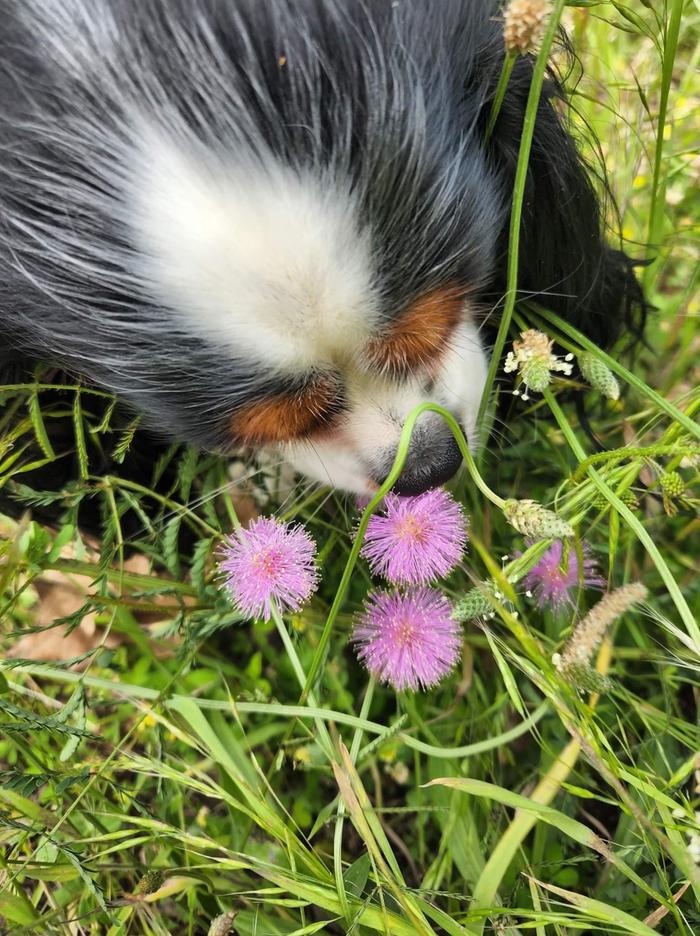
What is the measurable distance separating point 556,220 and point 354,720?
90 centimetres

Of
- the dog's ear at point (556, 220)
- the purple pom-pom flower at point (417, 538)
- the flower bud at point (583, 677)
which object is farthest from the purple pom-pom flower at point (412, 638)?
the dog's ear at point (556, 220)

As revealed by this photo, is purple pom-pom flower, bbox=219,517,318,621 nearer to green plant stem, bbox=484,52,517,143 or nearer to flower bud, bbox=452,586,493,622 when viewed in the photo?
flower bud, bbox=452,586,493,622

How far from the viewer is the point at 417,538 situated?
40.9 inches

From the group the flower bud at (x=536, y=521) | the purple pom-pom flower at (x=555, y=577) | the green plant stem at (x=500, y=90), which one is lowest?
the purple pom-pom flower at (x=555, y=577)

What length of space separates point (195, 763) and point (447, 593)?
63 cm

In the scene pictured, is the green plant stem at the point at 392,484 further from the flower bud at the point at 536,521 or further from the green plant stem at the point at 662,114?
the green plant stem at the point at 662,114

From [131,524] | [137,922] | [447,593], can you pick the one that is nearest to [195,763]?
[137,922]

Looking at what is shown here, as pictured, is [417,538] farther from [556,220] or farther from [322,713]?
[556,220]

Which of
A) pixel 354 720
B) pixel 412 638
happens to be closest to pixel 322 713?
pixel 354 720

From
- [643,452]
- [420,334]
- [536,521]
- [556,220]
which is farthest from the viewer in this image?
[556,220]

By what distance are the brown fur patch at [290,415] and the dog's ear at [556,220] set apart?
1.29 feet

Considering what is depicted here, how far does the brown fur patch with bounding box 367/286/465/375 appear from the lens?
1.06 m

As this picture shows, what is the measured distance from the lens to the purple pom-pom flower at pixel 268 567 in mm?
1013

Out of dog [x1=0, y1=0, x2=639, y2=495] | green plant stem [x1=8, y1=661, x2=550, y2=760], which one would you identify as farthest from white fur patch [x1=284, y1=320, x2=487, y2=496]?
green plant stem [x1=8, y1=661, x2=550, y2=760]
